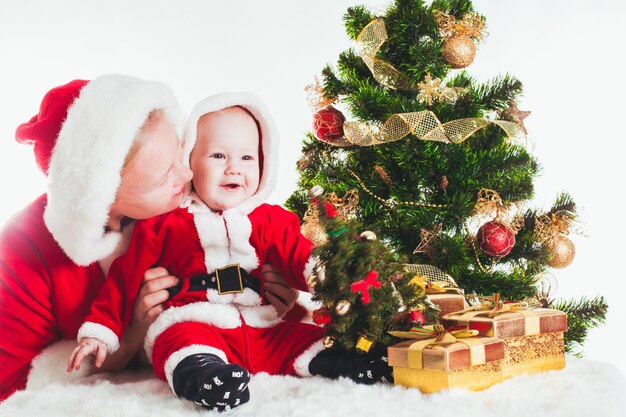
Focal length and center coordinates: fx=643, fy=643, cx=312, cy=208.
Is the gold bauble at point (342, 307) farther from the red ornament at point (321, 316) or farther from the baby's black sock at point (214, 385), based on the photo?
the baby's black sock at point (214, 385)

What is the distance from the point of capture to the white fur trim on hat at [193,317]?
1198 millimetres

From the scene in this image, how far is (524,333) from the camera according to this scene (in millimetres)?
1156

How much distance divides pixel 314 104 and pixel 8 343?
101cm

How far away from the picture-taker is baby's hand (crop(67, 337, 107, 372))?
1.10 meters

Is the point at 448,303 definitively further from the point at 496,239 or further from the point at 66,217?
the point at 66,217

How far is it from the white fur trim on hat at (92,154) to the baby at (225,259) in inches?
4.6

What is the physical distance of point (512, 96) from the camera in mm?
1739

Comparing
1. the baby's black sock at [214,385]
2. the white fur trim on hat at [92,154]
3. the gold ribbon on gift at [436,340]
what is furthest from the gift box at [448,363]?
the white fur trim on hat at [92,154]

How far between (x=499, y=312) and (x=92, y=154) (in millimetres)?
778

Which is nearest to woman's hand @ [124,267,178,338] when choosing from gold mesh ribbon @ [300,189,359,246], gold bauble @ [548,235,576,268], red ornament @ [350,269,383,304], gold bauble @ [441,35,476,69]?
red ornament @ [350,269,383,304]

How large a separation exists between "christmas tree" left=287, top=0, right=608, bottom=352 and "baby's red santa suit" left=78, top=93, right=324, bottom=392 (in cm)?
46

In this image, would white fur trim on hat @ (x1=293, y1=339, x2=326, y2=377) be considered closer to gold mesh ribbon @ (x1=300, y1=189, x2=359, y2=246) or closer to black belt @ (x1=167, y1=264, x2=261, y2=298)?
black belt @ (x1=167, y1=264, x2=261, y2=298)

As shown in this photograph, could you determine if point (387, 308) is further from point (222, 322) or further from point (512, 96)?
point (512, 96)

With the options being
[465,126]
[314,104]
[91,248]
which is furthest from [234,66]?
[91,248]
